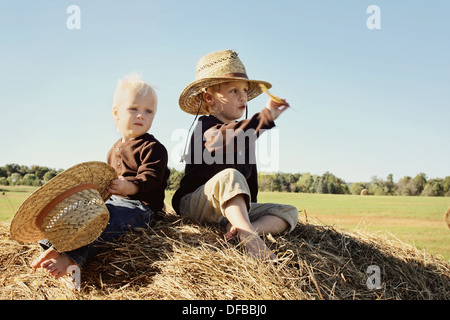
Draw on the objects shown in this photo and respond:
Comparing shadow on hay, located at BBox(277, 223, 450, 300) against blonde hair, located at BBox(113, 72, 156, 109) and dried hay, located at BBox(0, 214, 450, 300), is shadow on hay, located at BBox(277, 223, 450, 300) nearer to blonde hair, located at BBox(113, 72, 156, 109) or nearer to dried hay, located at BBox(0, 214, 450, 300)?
dried hay, located at BBox(0, 214, 450, 300)

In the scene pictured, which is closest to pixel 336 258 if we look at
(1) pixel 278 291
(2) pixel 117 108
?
(1) pixel 278 291

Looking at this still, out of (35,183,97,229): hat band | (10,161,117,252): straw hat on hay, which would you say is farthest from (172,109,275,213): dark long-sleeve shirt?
(35,183,97,229): hat band

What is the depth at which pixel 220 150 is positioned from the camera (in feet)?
9.45

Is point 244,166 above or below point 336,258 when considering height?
above

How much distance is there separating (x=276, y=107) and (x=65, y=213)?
4.90 ft

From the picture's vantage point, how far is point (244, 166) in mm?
3221

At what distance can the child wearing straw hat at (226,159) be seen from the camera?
8.59 feet

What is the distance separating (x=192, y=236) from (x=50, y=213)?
0.89 m

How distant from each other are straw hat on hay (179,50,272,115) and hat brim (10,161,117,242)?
1019mm

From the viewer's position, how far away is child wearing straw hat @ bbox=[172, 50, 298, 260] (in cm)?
262

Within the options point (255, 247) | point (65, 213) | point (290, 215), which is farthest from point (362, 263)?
point (65, 213)

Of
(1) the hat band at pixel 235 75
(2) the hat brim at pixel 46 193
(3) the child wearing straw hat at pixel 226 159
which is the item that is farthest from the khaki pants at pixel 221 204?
(1) the hat band at pixel 235 75
